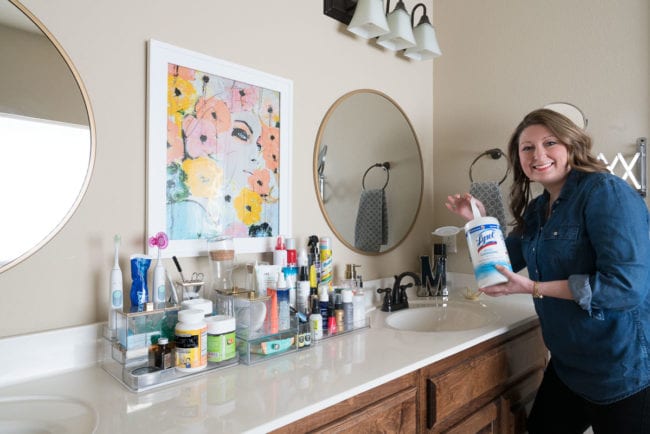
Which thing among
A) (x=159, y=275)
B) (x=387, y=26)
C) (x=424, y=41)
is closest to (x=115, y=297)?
(x=159, y=275)

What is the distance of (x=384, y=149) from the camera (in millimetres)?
1941

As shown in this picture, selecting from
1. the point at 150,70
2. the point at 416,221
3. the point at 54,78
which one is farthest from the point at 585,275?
the point at 54,78

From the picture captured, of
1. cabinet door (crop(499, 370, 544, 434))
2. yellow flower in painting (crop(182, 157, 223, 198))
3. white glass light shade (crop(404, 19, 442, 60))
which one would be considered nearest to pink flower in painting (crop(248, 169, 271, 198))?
yellow flower in painting (crop(182, 157, 223, 198))

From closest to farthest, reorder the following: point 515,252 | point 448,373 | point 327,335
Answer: point 448,373
point 327,335
point 515,252

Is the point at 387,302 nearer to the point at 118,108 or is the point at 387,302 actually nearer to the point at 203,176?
the point at 203,176

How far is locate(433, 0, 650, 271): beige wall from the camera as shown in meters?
1.62

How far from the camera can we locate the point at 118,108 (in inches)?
44.6

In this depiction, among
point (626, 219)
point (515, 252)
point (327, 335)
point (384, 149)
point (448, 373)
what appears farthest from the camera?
point (384, 149)

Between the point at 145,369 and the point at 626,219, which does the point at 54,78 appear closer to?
the point at 145,369

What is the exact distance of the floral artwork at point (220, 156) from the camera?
1.23 meters

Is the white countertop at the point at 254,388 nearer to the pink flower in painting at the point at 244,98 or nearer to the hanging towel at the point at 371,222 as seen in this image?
the hanging towel at the point at 371,222

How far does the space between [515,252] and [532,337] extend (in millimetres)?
375

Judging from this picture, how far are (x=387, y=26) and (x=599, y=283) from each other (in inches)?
51.2

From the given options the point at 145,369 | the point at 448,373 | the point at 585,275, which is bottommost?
the point at 448,373
